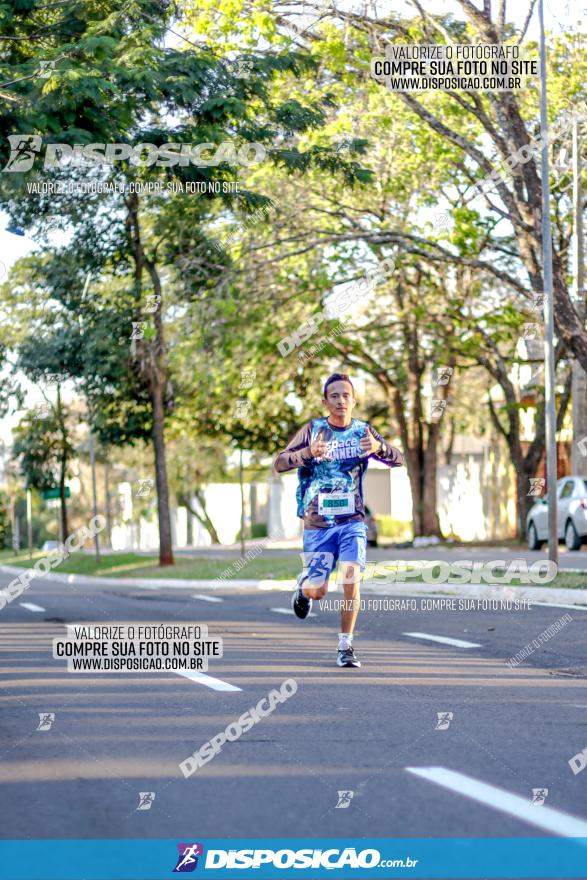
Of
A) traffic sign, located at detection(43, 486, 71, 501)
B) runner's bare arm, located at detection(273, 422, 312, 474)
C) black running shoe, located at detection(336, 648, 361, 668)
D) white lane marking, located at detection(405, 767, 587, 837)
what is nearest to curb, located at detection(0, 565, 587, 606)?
black running shoe, located at detection(336, 648, 361, 668)

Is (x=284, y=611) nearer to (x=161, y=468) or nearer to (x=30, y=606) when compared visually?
(x=30, y=606)

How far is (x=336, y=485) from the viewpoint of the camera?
33.6 feet

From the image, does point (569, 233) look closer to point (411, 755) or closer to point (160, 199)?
point (160, 199)

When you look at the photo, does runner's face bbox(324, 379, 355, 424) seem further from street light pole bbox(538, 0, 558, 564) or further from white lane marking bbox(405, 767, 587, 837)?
street light pole bbox(538, 0, 558, 564)

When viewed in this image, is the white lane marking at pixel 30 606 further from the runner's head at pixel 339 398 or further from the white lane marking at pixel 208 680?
the runner's head at pixel 339 398

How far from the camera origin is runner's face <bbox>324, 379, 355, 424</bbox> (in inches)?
394

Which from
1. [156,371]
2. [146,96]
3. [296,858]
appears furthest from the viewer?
[156,371]

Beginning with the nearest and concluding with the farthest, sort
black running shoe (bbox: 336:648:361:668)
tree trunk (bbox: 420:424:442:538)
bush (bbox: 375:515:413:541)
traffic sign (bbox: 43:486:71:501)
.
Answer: black running shoe (bbox: 336:648:361:668)
tree trunk (bbox: 420:424:442:538)
traffic sign (bbox: 43:486:71:501)
bush (bbox: 375:515:413:541)

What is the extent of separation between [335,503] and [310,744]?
3.45 m

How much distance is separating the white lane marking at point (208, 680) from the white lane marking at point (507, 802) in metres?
3.00

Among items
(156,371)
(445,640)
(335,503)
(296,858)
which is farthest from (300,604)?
(156,371)

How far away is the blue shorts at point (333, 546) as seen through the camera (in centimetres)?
1027

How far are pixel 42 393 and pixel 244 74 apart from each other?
90.9 ft

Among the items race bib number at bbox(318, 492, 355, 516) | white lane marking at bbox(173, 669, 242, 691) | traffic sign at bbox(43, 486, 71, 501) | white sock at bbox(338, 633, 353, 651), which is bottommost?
white lane marking at bbox(173, 669, 242, 691)
